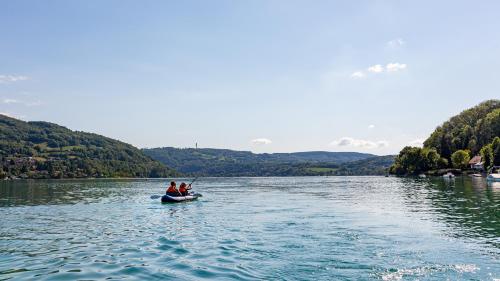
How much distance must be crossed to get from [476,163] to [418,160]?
97.1 feet

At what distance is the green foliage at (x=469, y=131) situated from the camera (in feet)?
497

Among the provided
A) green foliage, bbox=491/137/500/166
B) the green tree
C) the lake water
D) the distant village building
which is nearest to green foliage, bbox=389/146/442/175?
the green tree

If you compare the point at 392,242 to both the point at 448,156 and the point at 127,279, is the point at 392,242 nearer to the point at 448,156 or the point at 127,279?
the point at 127,279

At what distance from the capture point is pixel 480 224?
28.4m

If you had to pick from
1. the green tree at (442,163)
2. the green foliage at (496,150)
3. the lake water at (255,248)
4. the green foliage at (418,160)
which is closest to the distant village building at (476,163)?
the green foliage at (496,150)

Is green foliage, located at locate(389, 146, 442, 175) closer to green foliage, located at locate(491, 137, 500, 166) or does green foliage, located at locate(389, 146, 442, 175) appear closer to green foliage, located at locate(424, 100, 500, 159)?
green foliage, located at locate(424, 100, 500, 159)

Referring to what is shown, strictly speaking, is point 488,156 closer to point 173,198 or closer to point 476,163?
point 476,163

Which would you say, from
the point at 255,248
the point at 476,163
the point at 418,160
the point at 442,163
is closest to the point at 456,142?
the point at 442,163

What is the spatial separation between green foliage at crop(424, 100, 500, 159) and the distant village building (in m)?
9.26

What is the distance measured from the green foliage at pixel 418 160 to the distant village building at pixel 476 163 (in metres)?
15.6

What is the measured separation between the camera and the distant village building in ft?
465

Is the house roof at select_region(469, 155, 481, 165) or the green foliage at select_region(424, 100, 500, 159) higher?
the green foliage at select_region(424, 100, 500, 159)

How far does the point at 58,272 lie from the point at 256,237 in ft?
36.9

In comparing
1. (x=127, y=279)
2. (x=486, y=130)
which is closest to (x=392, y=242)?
(x=127, y=279)
